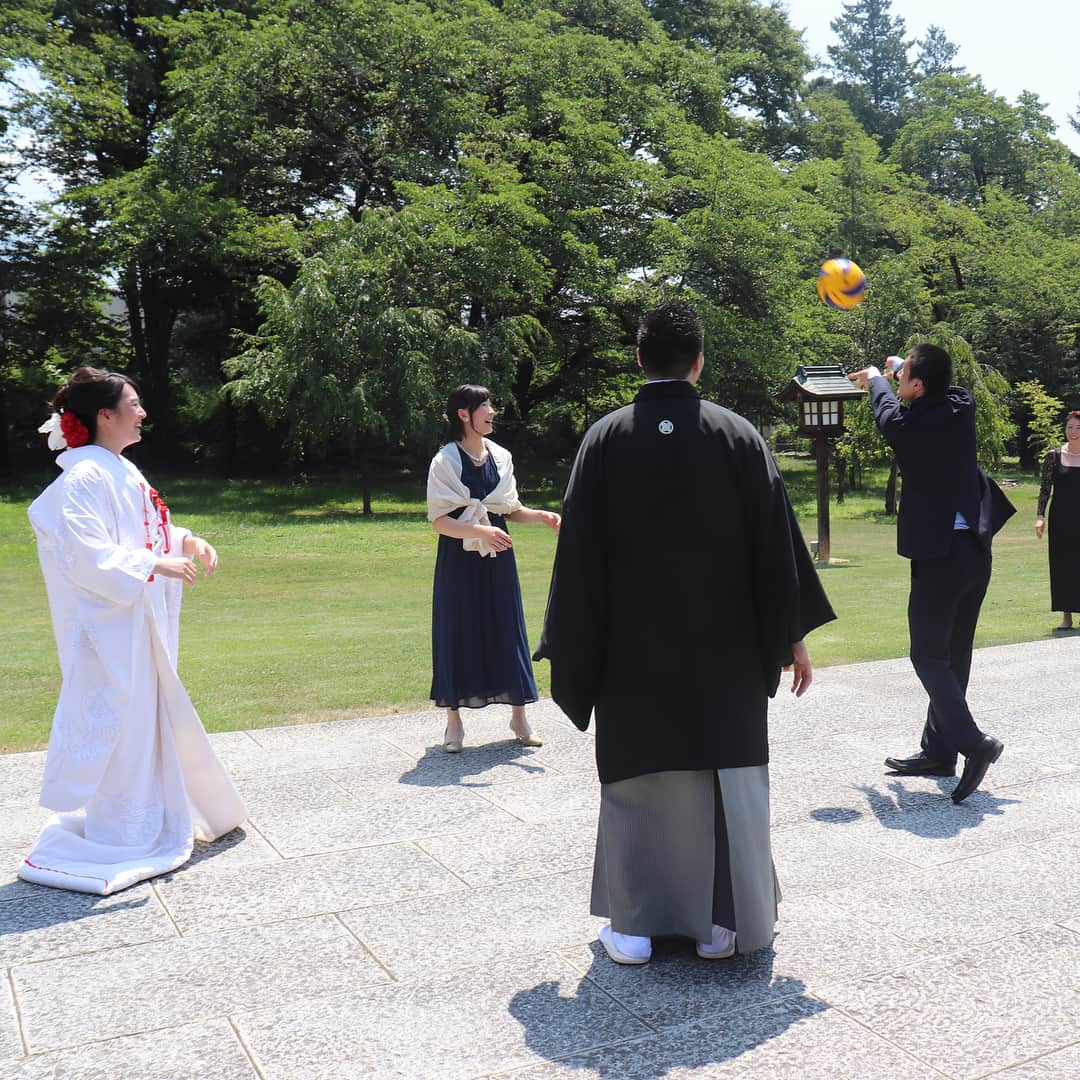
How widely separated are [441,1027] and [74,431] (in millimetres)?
2851

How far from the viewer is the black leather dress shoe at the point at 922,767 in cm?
562

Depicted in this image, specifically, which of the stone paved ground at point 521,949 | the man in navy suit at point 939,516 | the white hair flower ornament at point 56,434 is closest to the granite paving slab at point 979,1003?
the stone paved ground at point 521,949

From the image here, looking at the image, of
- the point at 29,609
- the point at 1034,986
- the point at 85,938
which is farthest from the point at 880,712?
the point at 29,609

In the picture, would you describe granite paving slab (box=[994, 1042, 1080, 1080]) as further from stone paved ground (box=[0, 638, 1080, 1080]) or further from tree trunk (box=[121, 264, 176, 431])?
tree trunk (box=[121, 264, 176, 431])

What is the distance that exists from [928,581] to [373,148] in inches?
1117

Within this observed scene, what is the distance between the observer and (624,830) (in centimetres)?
360

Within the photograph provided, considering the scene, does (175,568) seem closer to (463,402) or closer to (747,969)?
(463,402)

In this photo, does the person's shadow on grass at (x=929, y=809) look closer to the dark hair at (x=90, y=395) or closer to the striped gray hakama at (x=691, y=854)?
the striped gray hakama at (x=691, y=854)

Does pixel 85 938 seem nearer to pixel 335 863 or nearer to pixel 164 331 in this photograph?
pixel 335 863

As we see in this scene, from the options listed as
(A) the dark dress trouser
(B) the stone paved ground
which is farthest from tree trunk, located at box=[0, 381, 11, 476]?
(A) the dark dress trouser

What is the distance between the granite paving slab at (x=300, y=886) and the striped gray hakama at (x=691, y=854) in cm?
91

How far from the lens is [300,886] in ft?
13.9

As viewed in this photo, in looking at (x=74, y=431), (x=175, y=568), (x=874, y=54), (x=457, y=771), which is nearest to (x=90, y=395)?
(x=74, y=431)

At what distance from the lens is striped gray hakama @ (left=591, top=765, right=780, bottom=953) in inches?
138
